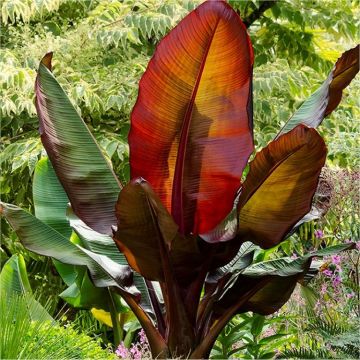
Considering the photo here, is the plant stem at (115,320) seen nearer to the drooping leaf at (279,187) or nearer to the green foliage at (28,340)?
the green foliage at (28,340)

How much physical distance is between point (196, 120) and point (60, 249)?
32.7 inches

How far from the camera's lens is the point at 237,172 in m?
2.96

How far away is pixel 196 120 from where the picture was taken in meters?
2.94

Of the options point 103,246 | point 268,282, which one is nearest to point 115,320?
point 103,246

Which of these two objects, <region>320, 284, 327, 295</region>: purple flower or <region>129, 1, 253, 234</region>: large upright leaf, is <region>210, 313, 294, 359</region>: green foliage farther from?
<region>129, 1, 253, 234</region>: large upright leaf

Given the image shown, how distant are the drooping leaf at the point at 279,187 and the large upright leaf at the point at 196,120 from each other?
0.11m

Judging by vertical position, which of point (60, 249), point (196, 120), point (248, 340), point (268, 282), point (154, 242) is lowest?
point (248, 340)

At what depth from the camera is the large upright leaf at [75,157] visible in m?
3.18

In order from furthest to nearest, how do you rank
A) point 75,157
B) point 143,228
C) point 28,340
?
point 75,157 < point 143,228 < point 28,340

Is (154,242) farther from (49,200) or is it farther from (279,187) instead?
(49,200)

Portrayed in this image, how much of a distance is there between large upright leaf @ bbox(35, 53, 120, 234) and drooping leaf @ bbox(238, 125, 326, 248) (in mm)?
636

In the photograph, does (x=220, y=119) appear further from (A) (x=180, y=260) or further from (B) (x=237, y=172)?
(A) (x=180, y=260)

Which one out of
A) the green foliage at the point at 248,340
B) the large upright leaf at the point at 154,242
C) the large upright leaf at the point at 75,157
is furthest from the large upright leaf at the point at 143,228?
the green foliage at the point at 248,340

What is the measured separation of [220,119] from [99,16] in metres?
2.46
